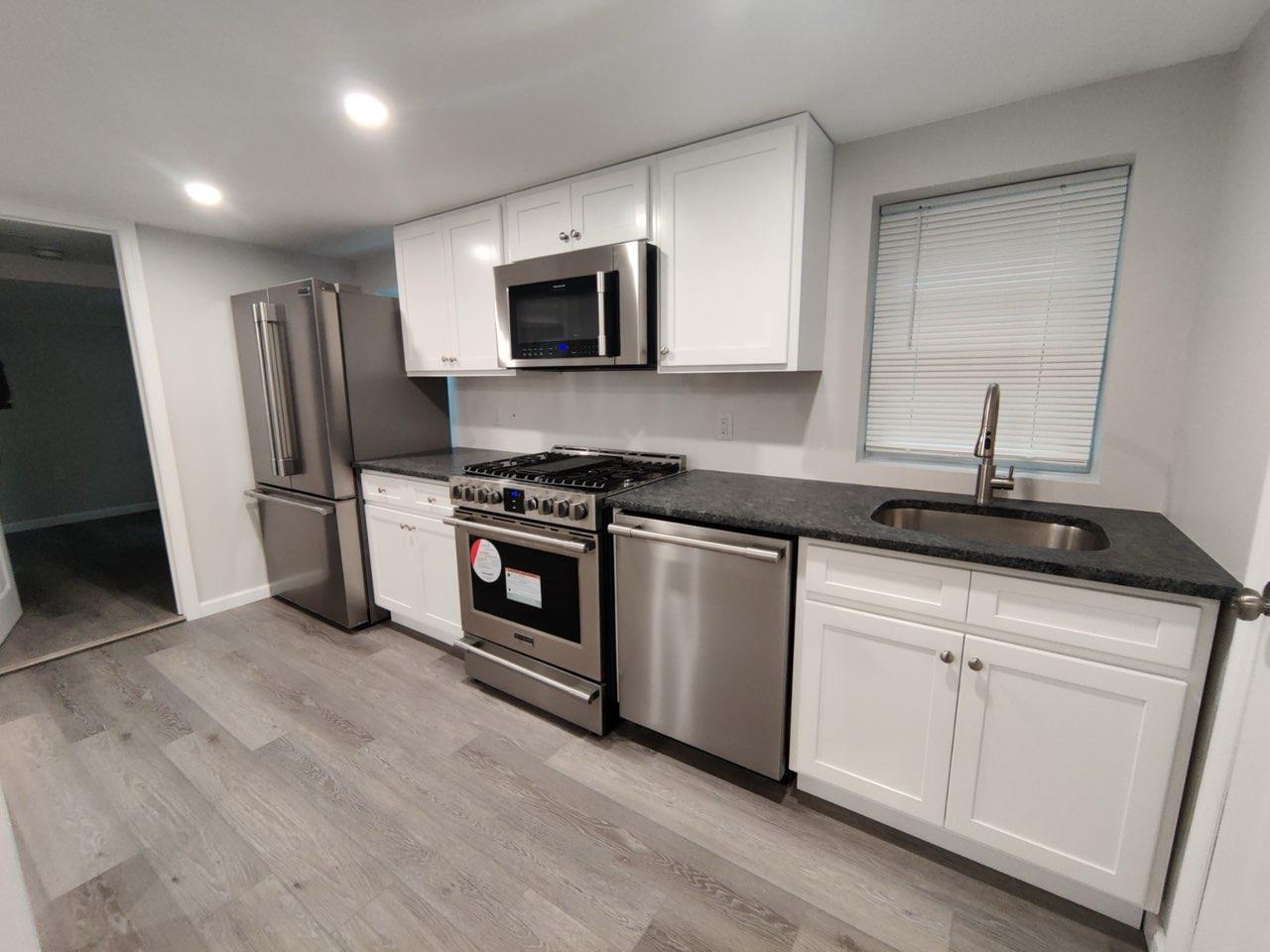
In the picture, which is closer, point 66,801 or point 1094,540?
point 1094,540

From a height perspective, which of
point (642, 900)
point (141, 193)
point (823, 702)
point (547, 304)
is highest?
point (141, 193)

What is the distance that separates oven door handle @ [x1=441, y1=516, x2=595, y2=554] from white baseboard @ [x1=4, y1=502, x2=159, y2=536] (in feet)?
19.3

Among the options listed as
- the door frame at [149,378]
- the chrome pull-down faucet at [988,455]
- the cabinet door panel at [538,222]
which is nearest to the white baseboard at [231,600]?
the door frame at [149,378]

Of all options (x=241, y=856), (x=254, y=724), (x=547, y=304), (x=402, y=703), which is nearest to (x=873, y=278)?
(x=547, y=304)

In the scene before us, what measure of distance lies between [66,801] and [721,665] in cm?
232

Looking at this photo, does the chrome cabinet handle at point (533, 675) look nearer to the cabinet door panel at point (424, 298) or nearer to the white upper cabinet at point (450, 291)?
the white upper cabinet at point (450, 291)

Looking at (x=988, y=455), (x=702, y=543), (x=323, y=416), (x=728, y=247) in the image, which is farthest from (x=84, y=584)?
(x=988, y=455)

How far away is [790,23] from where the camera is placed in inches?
52.2

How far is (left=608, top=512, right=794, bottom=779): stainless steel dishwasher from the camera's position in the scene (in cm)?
166

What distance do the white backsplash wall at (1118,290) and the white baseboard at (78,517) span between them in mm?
6806

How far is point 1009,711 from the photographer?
4.42 ft

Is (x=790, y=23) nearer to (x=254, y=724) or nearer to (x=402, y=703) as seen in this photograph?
(x=402, y=703)

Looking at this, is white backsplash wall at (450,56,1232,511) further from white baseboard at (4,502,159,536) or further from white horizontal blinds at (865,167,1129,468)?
white baseboard at (4,502,159,536)

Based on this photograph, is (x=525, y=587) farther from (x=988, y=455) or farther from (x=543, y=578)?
(x=988, y=455)
